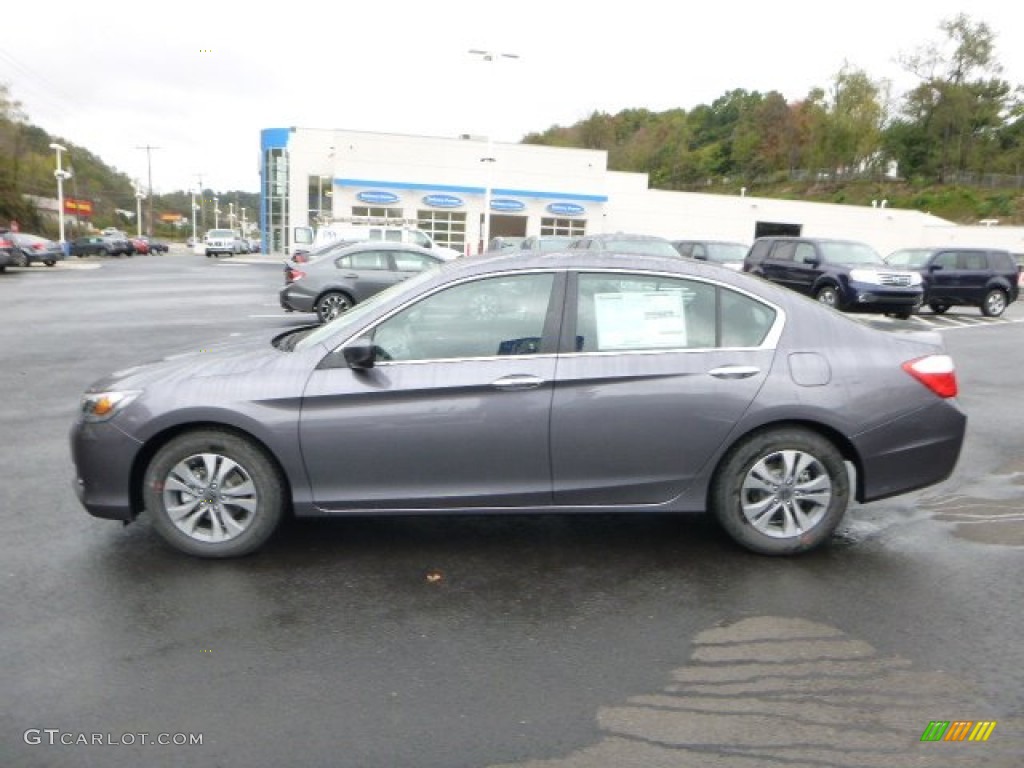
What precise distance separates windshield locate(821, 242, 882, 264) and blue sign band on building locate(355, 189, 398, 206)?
33639mm

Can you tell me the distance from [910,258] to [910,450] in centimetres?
1836

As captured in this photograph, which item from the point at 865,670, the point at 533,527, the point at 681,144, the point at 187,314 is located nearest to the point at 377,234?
the point at 187,314

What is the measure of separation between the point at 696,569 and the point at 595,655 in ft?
3.62

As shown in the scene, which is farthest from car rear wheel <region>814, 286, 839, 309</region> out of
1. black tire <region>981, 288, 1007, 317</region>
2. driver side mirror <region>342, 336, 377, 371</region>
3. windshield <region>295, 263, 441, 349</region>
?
driver side mirror <region>342, 336, 377, 371</region>

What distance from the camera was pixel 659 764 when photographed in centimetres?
272

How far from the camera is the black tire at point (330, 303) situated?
566 inches

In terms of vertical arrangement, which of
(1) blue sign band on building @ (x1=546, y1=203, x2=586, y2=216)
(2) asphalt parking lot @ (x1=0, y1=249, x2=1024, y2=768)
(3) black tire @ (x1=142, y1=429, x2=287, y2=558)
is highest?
(1) blue sign band on building @ (x1=546, y1=203, x2=586, y2=216)

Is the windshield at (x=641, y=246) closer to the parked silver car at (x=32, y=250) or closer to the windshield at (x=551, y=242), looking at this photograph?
the windshield at (x=551, y=242)

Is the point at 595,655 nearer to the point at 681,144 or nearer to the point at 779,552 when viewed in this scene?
the point at 779,552

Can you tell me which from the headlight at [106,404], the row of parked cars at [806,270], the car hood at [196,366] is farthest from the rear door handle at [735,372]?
the row of parked cars at [806,270]

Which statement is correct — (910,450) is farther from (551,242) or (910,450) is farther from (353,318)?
(551,242)

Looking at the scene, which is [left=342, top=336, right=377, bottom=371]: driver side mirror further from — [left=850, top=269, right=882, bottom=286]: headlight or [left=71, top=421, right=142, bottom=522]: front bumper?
[left=850, top=269, right=882, bottom=286]: headlight

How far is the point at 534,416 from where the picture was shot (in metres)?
4.16

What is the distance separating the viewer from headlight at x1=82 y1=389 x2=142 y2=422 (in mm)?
4191
